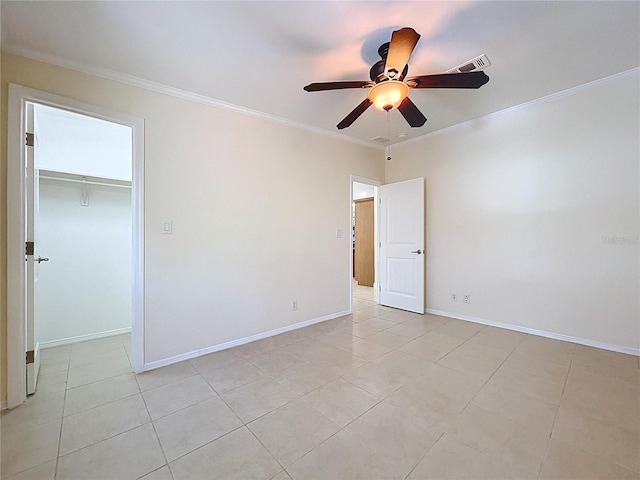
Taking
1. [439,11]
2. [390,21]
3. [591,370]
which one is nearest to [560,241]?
[591,370]

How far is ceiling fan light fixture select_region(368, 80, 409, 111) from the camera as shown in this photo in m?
1.88

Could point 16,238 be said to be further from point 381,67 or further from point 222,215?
point 381,67

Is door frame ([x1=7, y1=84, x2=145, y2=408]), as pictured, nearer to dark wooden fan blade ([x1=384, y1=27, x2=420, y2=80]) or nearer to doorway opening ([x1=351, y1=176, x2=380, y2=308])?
dark wooden fan blade ([x1=384, y1=27, x2=420, y2=80])

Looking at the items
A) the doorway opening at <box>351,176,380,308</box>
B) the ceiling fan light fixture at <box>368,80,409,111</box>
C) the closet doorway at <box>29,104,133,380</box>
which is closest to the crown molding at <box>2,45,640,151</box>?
the closet doorway at <box>29,104,133,380</box>

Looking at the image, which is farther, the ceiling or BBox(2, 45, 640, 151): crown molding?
BBox(2, 45, 640, 151): crown molding

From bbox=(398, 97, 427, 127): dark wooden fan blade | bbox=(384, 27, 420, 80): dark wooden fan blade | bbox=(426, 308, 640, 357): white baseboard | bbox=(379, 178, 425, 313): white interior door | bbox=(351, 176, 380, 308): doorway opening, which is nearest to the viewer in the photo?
bbox=(384, 27, 420, 80): dark wooden fan blade

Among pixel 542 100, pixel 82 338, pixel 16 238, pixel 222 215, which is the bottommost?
pixel 82 338

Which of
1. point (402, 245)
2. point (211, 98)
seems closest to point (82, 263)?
point (211, 98)

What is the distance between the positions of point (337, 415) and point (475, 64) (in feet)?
9.82

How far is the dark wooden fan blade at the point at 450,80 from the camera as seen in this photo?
1785 mm

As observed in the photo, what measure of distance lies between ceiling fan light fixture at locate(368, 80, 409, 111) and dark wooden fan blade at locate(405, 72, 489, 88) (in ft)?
0.32

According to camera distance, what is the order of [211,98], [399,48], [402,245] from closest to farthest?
[399,48] → [211,98] → [402,245]

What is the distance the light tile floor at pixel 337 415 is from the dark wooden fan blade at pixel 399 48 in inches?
90.8

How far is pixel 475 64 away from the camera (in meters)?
2.31
